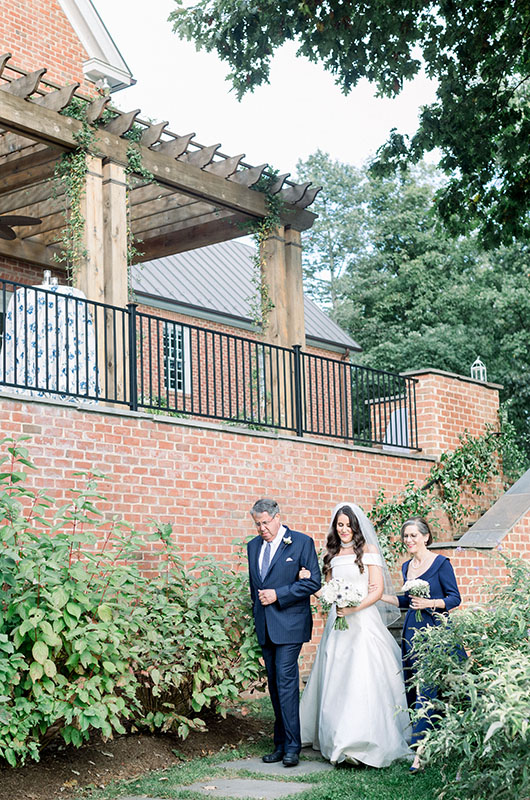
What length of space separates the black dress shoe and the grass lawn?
1.07 feet

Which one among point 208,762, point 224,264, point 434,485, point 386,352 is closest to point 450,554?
point 434,485

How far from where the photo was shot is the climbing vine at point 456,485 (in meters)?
11.0

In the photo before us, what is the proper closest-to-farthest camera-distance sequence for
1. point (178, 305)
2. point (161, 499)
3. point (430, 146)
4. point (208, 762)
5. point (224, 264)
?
point (208, 762), point (161, 499), point (430, 146), point (178, 305), point (224, 264)

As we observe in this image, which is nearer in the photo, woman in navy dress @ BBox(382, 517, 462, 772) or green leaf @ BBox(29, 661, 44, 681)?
green leaf @ BBox(29, 661, 44, 681)

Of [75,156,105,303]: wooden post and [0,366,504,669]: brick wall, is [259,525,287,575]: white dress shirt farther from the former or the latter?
[75,156,105,303]: wooden post

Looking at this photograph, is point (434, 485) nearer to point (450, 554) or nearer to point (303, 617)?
→ point (450, 554)

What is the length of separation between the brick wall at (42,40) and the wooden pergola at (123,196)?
68cm

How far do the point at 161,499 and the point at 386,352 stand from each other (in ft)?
64.5

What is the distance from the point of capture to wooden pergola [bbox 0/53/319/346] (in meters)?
9.43

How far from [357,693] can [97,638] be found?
70.4 inches

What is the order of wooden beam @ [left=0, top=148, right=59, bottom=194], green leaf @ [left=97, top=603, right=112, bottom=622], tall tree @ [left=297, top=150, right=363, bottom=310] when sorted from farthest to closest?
tall tree @ [left=297, top=150, right=363, bottom=310] → wooden beam @ [left=0, top=148, right=59, bottom=194] → green leaf @ [left=97, top=603, right=112, bottom=622]

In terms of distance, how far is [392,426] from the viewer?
39.4 ft

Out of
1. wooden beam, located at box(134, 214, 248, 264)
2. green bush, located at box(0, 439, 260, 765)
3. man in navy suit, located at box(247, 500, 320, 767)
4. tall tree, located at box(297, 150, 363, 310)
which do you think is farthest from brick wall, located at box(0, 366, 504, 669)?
tall tree, located at box(297, 150, 363, 310)

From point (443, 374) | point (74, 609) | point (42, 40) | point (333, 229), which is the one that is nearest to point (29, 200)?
point (42, 40)
